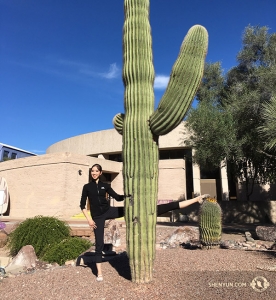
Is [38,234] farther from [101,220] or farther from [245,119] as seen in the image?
[245,119]

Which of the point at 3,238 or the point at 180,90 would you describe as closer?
the point at 180,90

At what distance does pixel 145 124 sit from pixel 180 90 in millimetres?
653

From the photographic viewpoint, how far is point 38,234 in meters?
7.73

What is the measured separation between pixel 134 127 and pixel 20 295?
2.58m

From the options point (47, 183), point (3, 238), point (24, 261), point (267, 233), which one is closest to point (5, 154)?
point (47, 183)

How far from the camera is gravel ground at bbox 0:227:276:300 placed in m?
3.23

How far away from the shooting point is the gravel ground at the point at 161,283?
323cm

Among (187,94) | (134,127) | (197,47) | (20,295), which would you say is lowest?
(20,295)

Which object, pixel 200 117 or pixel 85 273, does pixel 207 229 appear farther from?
pixel 200 117

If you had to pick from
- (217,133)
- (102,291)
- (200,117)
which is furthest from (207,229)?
(200,117)

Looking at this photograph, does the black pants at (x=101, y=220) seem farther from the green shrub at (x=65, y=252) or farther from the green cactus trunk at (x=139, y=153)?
the green shrub at (x=65, y=252)

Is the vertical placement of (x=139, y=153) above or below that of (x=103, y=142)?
below

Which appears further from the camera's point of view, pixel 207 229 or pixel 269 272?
pixel 207 229

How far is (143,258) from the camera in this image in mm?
3605
